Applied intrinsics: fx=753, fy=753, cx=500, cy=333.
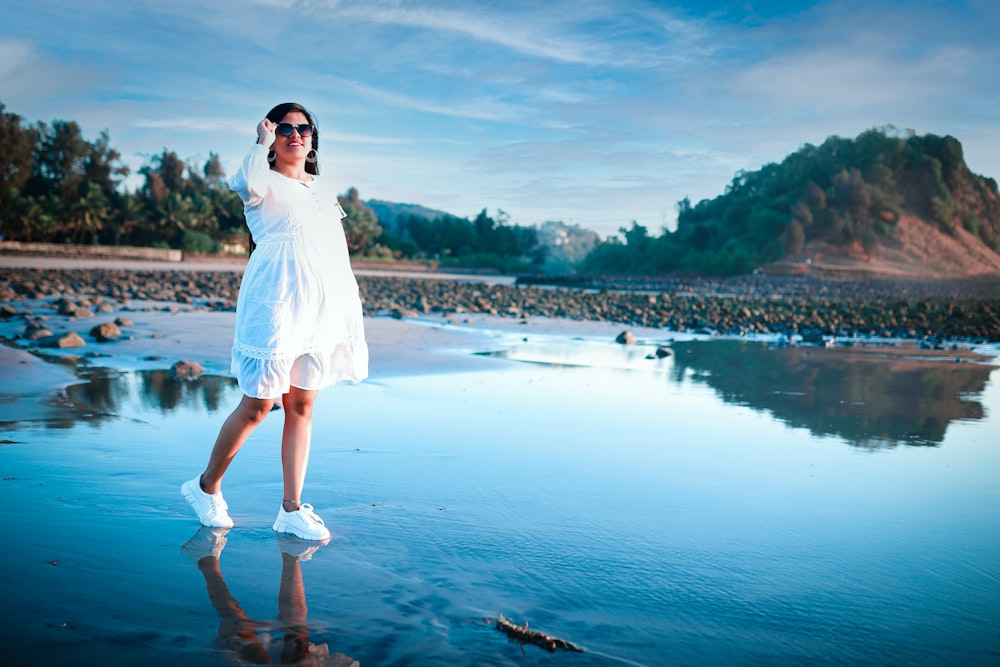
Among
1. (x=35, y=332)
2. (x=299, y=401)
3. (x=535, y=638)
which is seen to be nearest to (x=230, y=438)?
(x=299, y=401)

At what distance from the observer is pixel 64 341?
7.38 metres

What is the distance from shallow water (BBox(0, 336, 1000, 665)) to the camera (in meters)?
1.93

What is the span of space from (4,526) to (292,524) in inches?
36.7

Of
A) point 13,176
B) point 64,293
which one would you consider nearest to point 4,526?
point 64,293

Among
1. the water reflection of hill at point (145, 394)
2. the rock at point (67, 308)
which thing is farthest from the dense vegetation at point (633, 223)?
the water reflection of hill at point (145, 394)

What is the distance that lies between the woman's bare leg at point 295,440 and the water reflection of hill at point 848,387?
3.44 metres

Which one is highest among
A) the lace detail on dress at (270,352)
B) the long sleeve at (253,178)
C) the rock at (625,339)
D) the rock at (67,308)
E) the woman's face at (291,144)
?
the woman's face at (291,144)

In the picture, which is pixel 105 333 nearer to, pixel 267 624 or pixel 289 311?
pixel 289 311

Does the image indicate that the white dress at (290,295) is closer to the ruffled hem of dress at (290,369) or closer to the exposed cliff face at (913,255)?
the ruffled hem of dress at (290,369)

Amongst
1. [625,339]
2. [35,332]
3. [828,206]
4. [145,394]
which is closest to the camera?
[145,394]

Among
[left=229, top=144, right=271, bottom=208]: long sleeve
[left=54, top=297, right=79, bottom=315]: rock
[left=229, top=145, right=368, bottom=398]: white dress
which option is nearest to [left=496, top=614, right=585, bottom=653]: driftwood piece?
[left=229, top=145, right=368, bottom=398]: white dress

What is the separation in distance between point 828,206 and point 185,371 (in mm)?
82850

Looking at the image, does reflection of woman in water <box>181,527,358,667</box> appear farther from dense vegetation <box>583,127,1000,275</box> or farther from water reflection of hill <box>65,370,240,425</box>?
dense vegetation <box>583,127,1000,275</box>

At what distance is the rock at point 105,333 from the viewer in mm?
7879
